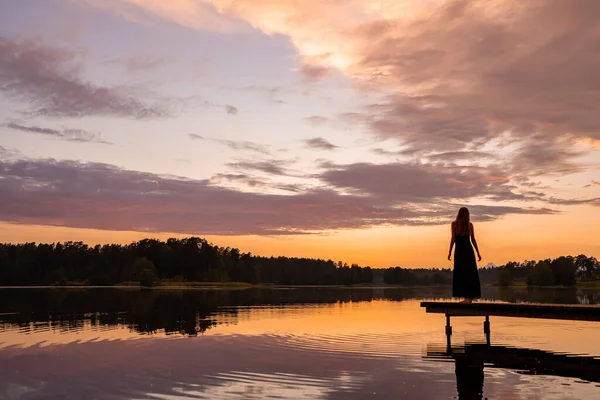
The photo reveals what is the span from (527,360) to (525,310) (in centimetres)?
554

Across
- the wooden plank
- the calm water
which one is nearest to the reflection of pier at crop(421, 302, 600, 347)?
the wooden plank

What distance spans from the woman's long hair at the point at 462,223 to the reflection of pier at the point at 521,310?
319 cm

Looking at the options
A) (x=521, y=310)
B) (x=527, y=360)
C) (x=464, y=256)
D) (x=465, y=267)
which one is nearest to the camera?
(x=527, y=360)

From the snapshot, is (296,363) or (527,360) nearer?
(296,363)

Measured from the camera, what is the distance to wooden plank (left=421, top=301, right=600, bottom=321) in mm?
21641

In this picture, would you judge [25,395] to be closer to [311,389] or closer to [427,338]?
[311,389]

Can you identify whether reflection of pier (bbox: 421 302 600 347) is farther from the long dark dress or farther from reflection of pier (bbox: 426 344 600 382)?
reflection of pier (bbox: 426 344 600 382)

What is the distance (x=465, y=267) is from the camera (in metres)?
25.1

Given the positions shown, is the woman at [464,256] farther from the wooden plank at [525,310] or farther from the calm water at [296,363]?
the calm water at [296,363]

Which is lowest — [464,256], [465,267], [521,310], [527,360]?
[527,360]

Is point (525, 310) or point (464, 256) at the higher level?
point (464, 256)

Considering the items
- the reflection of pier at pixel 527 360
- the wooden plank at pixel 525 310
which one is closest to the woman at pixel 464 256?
the wooden plank at pixel 525 310

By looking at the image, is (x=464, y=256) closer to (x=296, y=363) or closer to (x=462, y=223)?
(x=462, y=223)

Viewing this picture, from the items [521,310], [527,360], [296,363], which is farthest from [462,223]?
[296,363]
